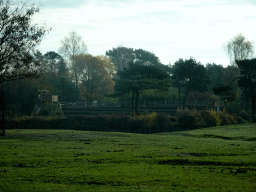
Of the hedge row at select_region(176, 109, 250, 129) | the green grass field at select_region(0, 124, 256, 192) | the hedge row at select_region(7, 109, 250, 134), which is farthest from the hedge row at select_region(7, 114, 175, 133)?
the green grass field at select_region(0, 124, 256, 192)

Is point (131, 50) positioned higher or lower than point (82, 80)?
higher

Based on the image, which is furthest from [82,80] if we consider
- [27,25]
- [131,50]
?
[27,25]

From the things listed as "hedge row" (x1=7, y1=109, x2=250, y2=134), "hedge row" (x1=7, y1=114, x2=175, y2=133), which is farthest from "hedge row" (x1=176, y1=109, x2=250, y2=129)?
"hedge row" (x1=7, y1=114, x2=175, y2=133)

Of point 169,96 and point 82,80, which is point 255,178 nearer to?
point 169,96

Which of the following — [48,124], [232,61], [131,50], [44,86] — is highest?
[131,50]

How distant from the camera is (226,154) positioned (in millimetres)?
16141

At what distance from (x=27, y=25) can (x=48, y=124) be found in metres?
18.4

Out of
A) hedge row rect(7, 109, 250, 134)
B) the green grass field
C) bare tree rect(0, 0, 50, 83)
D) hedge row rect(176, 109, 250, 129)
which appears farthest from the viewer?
hedge row rect(176, 109, 250, 129)

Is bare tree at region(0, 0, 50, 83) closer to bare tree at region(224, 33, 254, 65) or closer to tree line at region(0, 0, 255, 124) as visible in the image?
tree line at region(0, 0, 255, 124)

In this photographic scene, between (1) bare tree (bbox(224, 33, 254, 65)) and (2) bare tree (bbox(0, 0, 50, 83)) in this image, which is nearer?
(2) bare tree (bbox(0, 0, 50, 83))

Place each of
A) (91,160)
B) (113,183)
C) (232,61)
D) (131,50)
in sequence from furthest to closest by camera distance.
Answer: (131,50), (232,61), (91,160), (113,183)

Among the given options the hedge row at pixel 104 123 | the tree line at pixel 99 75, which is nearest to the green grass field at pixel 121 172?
the tree line at pixel 99 75

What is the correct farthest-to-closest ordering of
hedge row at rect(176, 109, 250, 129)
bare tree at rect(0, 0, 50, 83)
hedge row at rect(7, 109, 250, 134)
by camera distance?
hedge row at rect(176, 109, 250, 129) < hedge row at rect(7, 109, 250, 134) < bare tree at rect(0, 0, 50, 83)

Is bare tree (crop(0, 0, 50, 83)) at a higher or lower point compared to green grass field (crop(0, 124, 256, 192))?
higher
